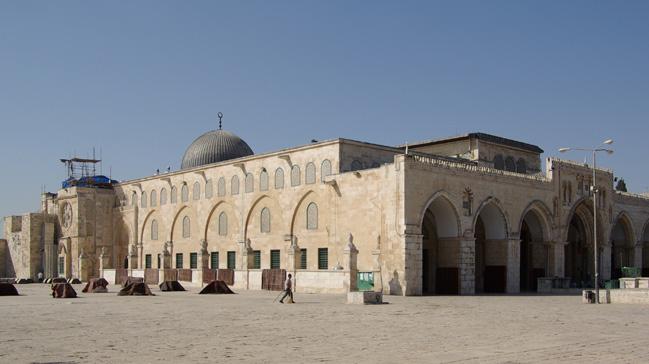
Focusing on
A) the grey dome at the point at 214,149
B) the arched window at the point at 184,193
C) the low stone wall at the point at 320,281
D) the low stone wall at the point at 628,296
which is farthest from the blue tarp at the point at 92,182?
the low stone wall at the point at 628,296

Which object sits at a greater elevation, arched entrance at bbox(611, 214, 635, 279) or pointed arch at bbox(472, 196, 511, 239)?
pointed arch at bbox(472, 196, 511, 239)

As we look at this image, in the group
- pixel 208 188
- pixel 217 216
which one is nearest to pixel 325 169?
pixel 217 216

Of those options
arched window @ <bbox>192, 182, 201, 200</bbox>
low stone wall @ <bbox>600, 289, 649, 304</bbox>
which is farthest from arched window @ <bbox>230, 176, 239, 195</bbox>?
low stone wall @ <bbox>600, 289, 649, 304</bbox>

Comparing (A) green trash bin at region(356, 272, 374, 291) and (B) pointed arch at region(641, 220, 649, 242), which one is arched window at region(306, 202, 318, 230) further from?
(B) pointed arch at region(641, 220, 649, 242)

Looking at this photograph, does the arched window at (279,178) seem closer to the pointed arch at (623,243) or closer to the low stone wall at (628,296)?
the low stone wall at (628,296)

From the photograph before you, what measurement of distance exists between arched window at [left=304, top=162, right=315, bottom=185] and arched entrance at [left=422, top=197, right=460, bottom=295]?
21.5ft

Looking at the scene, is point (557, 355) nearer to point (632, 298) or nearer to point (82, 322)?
point (82, 322)

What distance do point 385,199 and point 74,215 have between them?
30315mm

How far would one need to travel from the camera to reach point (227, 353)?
12.1 meters

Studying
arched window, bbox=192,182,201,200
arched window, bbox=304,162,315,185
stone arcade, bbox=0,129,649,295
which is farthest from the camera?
arched window, bbox=192,182,201,200

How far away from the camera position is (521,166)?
4803cm

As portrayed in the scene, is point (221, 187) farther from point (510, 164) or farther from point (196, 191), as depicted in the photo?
point (510, 164)

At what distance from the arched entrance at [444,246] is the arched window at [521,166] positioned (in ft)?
41.2

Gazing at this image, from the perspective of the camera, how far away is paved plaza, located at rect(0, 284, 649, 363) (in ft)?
38.9
